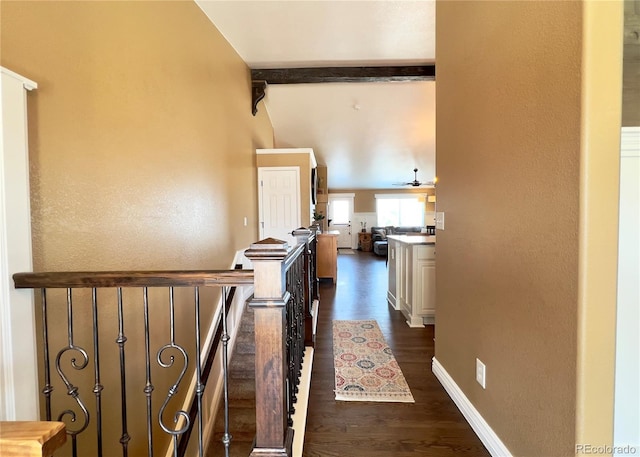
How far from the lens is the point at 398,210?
35.7ft

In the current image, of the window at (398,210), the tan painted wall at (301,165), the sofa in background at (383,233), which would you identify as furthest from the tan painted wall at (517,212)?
the window at (398,210)

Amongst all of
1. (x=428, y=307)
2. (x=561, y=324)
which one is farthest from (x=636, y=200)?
(x=428, y=307)

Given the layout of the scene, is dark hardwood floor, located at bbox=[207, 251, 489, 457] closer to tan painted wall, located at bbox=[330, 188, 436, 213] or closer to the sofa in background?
the sofa in background

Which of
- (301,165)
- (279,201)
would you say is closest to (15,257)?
(279,201)

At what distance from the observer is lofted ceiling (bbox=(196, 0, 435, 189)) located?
8.93ft

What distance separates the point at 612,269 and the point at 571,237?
5.9 inches

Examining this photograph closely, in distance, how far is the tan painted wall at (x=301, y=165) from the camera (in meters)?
4.81

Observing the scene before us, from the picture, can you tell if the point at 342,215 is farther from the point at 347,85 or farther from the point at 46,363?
the point at 46,363

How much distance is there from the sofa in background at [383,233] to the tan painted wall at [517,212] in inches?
280

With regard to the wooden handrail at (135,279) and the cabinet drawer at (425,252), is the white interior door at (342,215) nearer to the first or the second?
the cabinet drawer at (425,252)

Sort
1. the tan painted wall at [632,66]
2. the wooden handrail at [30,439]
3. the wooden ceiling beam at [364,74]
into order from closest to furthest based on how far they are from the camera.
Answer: the wooden handrail at [30,439]
the tan painted wall at [632,66]
the wooden ceiling beam at [364,74]

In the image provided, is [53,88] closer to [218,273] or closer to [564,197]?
[218,273]

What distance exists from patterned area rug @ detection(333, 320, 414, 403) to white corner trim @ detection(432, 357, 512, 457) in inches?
10.7

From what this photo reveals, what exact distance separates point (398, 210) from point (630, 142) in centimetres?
1002
